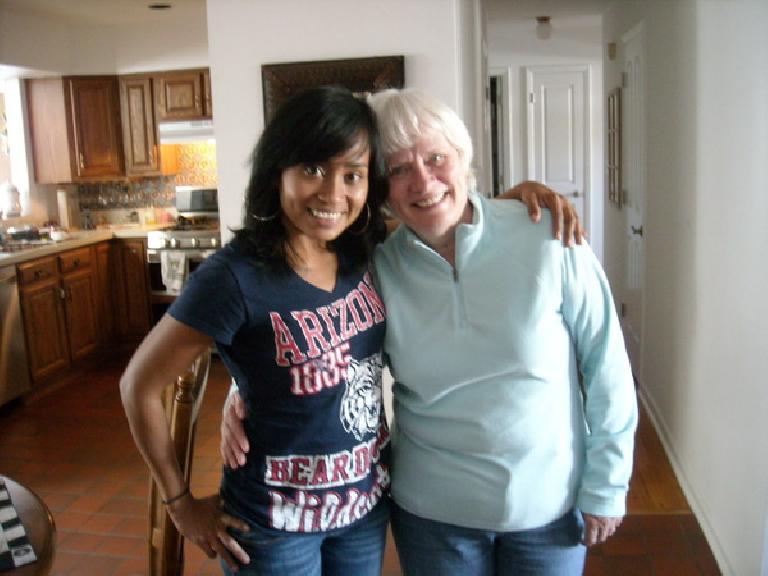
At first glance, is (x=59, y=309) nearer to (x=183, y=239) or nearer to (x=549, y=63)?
(x=183, y=239)

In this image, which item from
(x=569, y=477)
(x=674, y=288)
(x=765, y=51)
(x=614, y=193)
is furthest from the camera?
(x=614, y=193)

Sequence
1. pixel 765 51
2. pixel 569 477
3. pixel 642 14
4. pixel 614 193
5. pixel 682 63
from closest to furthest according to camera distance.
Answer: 1. pixel 569 477
2. pixel 765 51
3. pixel 682 63
4. pixel 642 14
5. pixel 614 193

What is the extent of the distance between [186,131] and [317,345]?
A: 4.86m

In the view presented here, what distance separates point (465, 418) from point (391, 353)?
17 centimetres

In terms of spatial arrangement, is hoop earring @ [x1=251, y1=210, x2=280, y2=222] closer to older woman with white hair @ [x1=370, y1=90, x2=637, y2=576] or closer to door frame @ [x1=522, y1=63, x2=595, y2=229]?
older woman with white hair @ [x1=370, y1=90, x2=637, y2=576]

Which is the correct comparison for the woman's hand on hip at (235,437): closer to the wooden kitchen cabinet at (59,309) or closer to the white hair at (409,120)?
the white hair at (409,120)

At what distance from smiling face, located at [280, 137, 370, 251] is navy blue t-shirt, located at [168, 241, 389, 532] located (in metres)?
0.09

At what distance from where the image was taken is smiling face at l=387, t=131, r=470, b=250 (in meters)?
1.34

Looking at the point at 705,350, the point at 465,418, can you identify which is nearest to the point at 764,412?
the point at 705,350

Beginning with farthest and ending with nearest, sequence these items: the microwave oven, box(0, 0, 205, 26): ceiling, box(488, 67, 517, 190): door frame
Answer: box(488, 67, 517, 190): door frame, the microwave oven, box(0, 0, 205, 26): ceiling

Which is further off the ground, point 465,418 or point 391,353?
point 391,353

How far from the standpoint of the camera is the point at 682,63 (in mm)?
3193

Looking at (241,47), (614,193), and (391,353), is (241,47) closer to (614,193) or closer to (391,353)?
(391,353)

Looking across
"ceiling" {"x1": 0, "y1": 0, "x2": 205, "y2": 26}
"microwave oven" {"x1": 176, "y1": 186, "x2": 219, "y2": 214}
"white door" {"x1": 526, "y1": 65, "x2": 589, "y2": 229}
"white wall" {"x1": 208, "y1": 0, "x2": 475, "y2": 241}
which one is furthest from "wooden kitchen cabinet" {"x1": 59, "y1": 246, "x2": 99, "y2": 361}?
"white door" {"x1": 526, "y1": 65, "x2": 589, "y2": 229}
